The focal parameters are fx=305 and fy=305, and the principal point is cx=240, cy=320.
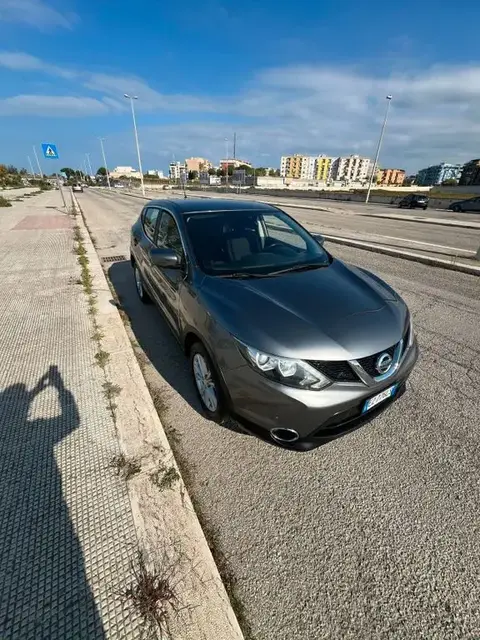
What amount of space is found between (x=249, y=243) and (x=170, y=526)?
245 cm

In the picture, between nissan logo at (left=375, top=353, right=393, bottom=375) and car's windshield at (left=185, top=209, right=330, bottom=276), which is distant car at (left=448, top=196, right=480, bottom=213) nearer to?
car's windshield at (left=185, top=209, right=330, bottom=276)

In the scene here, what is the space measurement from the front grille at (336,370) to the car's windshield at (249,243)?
1.13 meters

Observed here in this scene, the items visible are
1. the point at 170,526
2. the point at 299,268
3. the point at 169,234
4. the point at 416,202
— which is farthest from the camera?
the point at 416,202

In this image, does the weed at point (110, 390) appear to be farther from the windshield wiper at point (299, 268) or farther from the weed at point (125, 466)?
the windshield wiper at point (299, 268)

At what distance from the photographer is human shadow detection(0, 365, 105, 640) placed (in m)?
1.32

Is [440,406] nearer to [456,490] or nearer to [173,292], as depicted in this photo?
[456,490]

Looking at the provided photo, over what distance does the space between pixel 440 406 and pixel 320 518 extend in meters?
1.60

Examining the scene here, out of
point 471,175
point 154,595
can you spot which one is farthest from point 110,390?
point 471,175

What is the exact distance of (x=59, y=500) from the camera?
1823 millimetres

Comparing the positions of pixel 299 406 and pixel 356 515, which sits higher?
pixel 299 406

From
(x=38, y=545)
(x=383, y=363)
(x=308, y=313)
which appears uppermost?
(x=308, y=313)

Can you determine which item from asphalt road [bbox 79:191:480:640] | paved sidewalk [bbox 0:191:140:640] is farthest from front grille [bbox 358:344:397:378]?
paved sidewalk [bbox 0:191:140:640]

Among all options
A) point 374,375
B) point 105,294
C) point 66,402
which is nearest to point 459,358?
point 374,375

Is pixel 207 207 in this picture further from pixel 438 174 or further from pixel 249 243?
pixel 438 174
